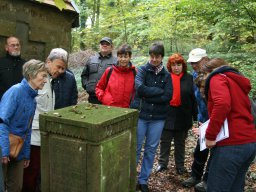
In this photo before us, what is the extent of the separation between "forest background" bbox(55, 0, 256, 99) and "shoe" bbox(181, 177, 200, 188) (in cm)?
330

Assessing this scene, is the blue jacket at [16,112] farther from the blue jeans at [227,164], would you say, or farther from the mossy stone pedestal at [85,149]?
the blue jeans at [227,164]

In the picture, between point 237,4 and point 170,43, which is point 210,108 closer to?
point 237,4

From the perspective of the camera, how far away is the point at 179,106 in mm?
5180

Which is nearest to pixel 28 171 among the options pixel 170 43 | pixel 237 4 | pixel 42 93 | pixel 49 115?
pixel 42 93

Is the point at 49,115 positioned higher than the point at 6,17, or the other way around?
the point at 6,17

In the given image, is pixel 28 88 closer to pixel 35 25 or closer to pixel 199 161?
pixel 199 161

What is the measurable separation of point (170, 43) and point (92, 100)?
8.08 m

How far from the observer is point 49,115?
2975 millimetres

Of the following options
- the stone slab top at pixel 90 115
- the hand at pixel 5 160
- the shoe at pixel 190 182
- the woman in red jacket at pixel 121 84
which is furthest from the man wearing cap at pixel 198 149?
the hand at pixel 5 160

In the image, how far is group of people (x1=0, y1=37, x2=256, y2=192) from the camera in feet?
9.96

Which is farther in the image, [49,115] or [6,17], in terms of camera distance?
[6,17]

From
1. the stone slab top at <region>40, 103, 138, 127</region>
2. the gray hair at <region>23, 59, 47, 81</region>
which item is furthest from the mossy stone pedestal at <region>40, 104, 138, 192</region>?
the gray hair at <region>23, 59, 47, 81</region>

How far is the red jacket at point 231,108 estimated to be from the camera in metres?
2.93

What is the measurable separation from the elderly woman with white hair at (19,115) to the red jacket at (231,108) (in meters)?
1.72
